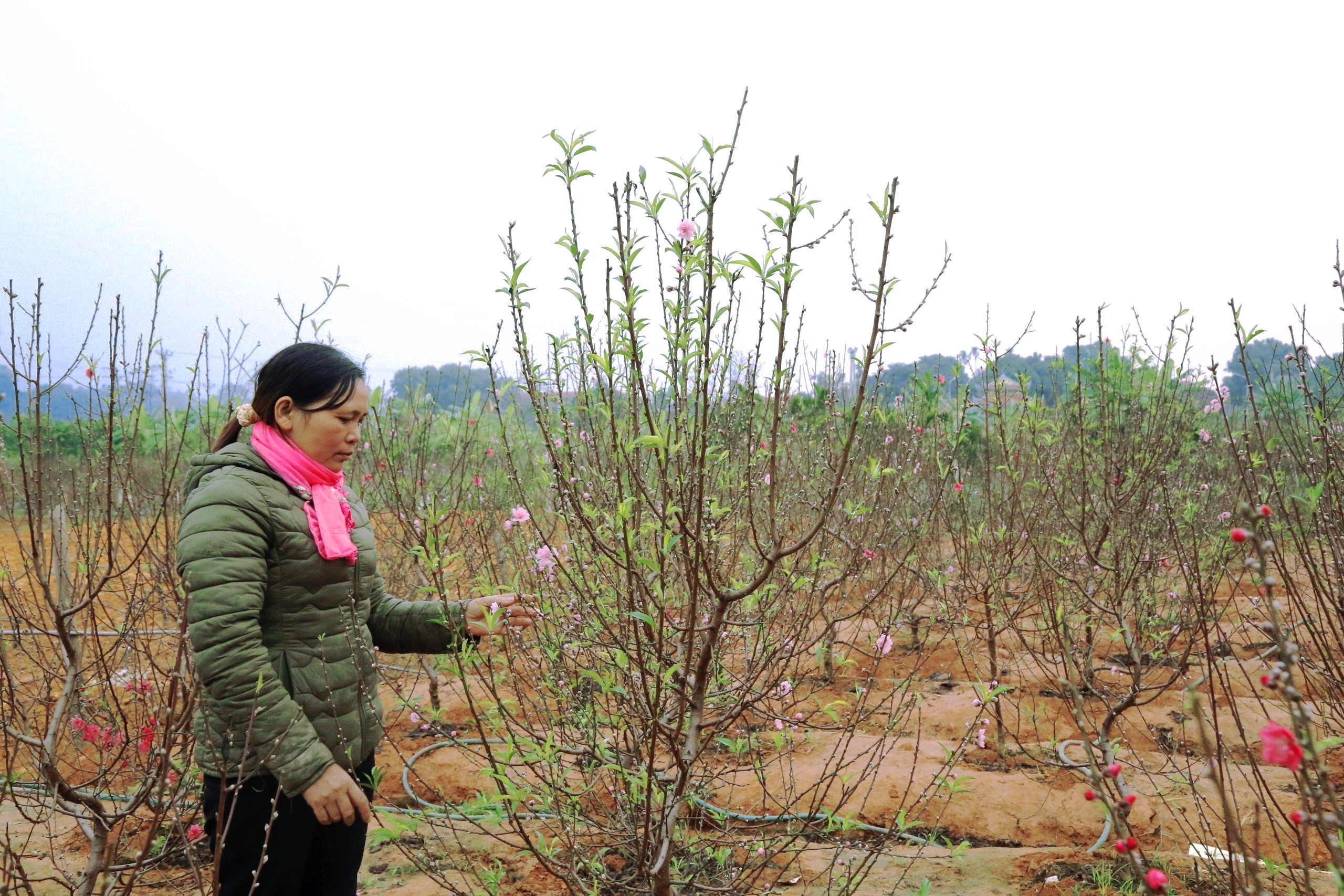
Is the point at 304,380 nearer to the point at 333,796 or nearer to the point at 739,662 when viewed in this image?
the point at 333,796

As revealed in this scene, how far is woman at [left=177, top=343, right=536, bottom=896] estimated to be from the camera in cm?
162

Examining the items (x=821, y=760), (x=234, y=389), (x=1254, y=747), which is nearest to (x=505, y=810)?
(x=821, y=760)

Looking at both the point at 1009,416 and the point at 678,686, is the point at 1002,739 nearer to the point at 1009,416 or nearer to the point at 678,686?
the point at 1009,416

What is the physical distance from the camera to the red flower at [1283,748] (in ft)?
2.63

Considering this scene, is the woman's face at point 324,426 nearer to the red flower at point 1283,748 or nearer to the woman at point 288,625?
the woman at point 288,625

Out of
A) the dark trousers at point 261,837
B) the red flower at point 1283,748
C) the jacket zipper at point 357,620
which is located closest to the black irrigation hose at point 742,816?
the jacket zipper at point 357,620

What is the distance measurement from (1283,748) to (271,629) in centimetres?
183

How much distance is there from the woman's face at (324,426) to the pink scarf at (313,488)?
2cm

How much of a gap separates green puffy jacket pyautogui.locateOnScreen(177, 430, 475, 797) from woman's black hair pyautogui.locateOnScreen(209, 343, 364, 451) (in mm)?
130

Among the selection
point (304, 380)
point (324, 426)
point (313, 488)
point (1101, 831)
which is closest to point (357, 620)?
point (313, 488)

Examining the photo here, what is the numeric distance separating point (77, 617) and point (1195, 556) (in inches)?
286

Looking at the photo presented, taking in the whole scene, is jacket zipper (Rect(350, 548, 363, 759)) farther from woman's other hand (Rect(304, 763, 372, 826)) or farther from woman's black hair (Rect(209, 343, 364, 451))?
woman's black hair (Rect(209, 343, 364, 451))

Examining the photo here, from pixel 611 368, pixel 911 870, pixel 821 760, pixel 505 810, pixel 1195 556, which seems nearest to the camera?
pixel 611 368

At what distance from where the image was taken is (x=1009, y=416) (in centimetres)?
547
